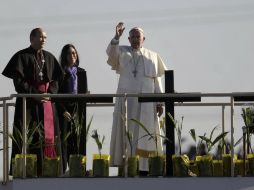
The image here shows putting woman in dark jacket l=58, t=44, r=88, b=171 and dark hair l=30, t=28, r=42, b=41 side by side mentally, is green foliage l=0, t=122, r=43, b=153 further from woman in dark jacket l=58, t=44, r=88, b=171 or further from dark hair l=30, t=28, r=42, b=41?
dark hair l=30, t=28, r=42, b=41

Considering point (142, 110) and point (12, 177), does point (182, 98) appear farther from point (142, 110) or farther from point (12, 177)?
point (12, 177)

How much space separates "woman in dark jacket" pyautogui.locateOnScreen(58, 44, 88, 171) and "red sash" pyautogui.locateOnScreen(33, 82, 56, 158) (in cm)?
14

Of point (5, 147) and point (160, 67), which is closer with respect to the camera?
point (5, 147)

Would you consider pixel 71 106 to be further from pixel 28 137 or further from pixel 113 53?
pixel 28 137

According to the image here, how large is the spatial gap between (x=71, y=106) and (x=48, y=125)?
39 cm

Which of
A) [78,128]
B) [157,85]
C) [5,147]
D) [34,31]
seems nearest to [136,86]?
[157,85]

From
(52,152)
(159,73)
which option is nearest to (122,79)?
(159,73)

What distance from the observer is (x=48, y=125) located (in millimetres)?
15422

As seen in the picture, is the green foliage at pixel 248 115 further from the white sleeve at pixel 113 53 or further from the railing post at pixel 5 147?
the railing post at pixel 5 147

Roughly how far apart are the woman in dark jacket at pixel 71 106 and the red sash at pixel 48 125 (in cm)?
14
